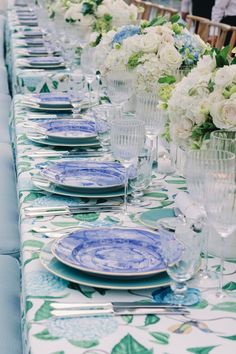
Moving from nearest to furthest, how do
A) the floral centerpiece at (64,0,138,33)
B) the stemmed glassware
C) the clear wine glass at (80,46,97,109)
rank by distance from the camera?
the stemmed glassware < the clear wine glass at (80,46,97,109) < the floral centerpiece at (64,0,138,33)

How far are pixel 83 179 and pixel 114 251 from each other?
1.37 ft

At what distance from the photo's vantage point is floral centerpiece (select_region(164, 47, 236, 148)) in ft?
4.10

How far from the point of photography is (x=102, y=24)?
301 centimetres

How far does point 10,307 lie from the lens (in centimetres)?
158

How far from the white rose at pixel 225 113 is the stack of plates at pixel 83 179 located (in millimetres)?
368

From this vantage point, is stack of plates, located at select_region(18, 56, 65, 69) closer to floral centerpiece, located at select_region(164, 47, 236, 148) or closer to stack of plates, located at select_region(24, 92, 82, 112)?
stack of plates, located at select_region(24, 92, 82, 112)

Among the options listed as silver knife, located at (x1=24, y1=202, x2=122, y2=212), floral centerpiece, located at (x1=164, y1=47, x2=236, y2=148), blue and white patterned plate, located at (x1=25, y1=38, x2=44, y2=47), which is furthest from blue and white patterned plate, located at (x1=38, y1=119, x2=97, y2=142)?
blue and white patterned plate, located at (x1=25, y1=38, x2=44, y2=47)

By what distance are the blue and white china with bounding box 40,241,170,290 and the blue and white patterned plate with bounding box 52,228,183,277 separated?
15mm

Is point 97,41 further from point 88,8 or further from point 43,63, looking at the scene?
point 43,63

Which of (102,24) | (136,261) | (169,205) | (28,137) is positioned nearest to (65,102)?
(28,137)

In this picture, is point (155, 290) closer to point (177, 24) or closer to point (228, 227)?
point (228, 227)

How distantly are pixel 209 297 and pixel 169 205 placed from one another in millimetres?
422

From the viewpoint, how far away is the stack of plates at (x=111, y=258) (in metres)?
1.12

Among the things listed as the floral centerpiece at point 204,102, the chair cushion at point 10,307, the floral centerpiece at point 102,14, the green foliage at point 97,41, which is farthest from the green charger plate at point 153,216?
the floral centerpiece at point 102,14
